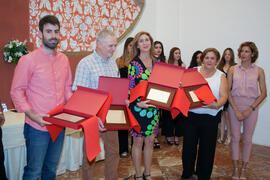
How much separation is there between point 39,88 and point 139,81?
94 cm

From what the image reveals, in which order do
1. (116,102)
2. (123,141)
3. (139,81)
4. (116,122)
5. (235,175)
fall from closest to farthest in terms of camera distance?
(116,122) → (116,102) → (139,81) → (235,175) → (123,141)

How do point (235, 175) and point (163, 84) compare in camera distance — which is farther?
point (235, 175)

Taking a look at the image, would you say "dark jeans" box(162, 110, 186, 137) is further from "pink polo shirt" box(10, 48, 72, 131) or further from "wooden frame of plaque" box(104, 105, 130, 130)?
"pink polo shirt" box(10, 48, 72, 131)

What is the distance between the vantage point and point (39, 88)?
5.63 ft

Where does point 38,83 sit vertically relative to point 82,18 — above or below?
below

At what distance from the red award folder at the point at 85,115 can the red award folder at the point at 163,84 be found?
0.41 meters

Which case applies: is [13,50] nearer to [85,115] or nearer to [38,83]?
[38,83]

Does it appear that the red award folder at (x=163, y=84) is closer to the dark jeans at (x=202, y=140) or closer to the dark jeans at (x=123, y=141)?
the dark jeans at (x=202, y=140)

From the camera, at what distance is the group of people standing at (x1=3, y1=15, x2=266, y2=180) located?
171 cm

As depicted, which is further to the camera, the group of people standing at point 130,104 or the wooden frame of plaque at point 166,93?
the wooden frame of plaque at point 166,93

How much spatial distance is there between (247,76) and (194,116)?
0.87 m

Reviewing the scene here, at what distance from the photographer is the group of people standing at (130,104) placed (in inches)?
67.4

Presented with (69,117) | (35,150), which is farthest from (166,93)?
(35,150)

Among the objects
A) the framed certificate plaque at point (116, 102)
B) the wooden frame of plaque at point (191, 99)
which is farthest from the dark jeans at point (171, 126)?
the framed certificate plaque at point (116, 102)
